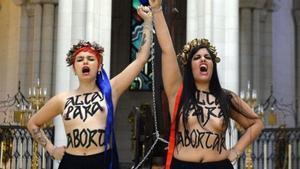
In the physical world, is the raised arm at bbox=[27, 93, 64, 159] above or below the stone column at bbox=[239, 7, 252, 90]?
below

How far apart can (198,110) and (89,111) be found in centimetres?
92

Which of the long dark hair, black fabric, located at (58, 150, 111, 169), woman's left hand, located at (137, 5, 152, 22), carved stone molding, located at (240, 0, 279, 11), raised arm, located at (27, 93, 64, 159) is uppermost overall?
carved stone molding, located at (240, 0, 279, 11)

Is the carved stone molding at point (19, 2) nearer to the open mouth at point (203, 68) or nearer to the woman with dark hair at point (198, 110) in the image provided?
the woman with dark hair at point (198, 110)

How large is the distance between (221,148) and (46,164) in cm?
1046

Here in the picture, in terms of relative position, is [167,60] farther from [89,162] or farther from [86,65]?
[89,162]

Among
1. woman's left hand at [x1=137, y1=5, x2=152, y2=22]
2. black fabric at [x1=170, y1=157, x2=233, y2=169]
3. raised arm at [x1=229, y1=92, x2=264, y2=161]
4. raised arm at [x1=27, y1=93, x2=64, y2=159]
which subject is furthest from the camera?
woman's left hand at [x1=137, y1=5, x2=152, y2=22]

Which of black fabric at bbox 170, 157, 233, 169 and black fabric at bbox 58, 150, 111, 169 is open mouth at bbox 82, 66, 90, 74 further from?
black fabric at bbox 170, 157, 233, 169

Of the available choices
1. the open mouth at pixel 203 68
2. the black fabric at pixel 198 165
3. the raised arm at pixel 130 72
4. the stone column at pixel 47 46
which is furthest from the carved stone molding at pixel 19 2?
the black fabric at pixel 198 165

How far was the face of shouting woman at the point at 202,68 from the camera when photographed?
5055mm

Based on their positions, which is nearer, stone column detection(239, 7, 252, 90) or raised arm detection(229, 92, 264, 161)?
raised arm detection(229, 92, 264, 161)

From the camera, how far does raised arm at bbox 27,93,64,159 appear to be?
5.39 meters

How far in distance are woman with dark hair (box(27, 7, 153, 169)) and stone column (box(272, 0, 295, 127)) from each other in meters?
16.3

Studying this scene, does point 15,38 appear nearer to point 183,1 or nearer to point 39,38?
point 39,38

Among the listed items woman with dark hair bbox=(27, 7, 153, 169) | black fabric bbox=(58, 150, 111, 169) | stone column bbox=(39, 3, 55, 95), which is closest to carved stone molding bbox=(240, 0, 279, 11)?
stone column bbox=(39, 3, 55, 95)
